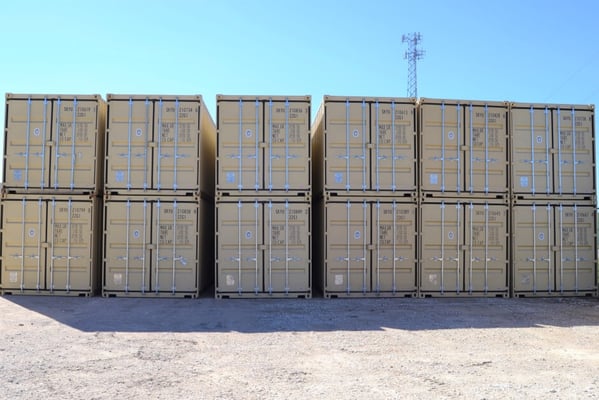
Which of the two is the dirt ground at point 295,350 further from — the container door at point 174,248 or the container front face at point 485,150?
the container front face at point 485,150

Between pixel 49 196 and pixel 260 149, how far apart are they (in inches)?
193

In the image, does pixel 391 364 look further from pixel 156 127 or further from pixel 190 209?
pixel 156 127

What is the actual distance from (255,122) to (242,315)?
4.43 m

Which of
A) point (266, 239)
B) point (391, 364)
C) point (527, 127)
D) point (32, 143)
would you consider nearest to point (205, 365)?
point (391, 364)

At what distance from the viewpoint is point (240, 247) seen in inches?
430

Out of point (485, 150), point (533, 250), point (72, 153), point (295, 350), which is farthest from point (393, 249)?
point (72, 153)

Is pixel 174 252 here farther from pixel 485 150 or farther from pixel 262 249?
pixel 485 150

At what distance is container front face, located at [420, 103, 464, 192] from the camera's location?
11.3 metres

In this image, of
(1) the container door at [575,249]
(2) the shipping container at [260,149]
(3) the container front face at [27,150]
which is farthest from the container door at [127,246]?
(1) the container door at [575,249]

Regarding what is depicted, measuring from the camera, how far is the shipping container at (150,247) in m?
10.9

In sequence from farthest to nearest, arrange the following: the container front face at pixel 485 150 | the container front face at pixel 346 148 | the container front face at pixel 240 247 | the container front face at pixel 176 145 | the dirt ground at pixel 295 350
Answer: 1. the container front face at pixel 485 150
2. the container front face at pixel 346 148
3. the container front face at pixel 176 145
4. the container front face at pixel 240 247
5. the dirt ground at pixel 295 350

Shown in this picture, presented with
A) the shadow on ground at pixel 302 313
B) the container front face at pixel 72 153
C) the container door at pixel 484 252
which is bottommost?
the shadow on ground at pixel 302 313

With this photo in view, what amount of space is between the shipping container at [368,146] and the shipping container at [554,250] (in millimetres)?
2889

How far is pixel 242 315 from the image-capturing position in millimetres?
8867
